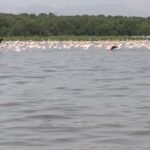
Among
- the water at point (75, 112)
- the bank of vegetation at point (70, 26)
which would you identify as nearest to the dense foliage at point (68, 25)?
the bank of vegetation at point (70, 26)

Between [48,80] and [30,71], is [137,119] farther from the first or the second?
[30,71]

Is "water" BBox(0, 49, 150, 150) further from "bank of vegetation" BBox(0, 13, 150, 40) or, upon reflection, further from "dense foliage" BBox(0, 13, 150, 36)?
"dense foliage" BBox(0, 13, 150, 36)

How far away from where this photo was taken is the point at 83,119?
11891 mm

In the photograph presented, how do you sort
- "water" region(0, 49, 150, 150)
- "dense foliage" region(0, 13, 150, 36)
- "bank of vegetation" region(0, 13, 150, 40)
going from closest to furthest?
"water" region(0, 49, 150, 150), "bank of vegetation" region(0, 13, 150, 40), "dense foliage" region(0, 13, 150, 36)

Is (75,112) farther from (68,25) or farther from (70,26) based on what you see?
(68,25)

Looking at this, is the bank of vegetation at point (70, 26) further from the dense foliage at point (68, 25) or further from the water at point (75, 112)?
the water at point (75, 112)

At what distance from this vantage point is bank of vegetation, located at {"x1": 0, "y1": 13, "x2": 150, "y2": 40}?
2872 inches

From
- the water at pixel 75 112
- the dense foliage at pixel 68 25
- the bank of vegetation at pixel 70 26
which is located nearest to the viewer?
the water at pixel 75 112

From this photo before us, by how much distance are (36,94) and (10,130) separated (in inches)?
174

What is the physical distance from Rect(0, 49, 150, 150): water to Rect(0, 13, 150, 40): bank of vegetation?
2040 inches

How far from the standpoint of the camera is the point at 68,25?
7831 cm

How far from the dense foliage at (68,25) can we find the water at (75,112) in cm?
5217

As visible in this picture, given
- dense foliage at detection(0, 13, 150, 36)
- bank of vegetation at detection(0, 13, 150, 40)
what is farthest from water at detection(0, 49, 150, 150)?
dense foliage at detection(0, 13, 150, 36)

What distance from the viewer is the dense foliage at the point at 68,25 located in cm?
7325
